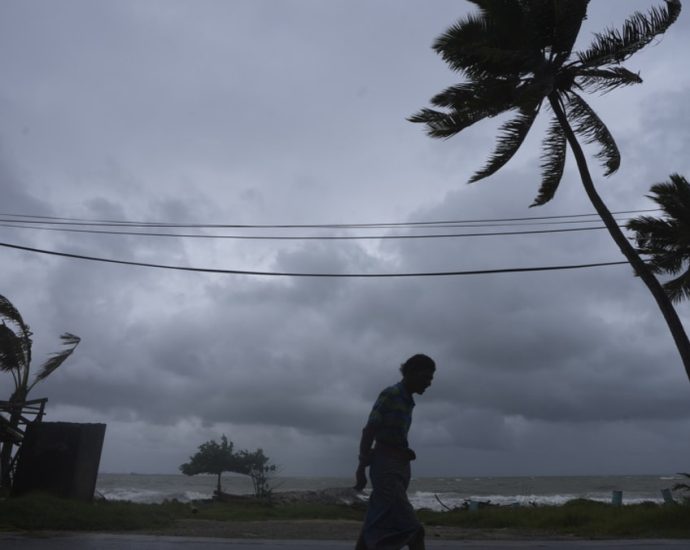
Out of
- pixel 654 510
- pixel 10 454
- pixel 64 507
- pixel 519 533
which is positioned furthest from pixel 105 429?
pixel 654 510

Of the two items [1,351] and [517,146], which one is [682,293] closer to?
[517,146]

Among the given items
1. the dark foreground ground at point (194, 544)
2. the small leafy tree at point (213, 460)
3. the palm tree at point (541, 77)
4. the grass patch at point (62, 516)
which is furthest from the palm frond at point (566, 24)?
the small leafy tree at point (213, 460)

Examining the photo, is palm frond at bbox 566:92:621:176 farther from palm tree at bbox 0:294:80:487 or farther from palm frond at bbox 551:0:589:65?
palm tree at bbox 0:294:80:487

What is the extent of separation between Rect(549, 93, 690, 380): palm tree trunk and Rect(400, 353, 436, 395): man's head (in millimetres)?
8863

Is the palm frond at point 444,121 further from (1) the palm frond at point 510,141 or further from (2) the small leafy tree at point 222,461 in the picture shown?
(2) the small leafy tree at point 222,461

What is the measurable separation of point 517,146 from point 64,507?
10150 millimetres

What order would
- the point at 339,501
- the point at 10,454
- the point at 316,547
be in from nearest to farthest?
the point at 316,547
the point at 10,454
the point at 339,501

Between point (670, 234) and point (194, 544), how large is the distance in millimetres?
13489

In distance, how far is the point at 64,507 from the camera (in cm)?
1221

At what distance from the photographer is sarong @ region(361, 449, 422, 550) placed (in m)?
5.49

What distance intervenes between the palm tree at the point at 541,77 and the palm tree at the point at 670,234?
3771 mm

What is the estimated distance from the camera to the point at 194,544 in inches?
362

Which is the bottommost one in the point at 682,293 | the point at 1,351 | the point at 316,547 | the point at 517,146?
the point at 316,547

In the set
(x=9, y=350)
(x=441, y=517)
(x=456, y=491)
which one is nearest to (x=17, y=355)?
(x=9, y=350)
